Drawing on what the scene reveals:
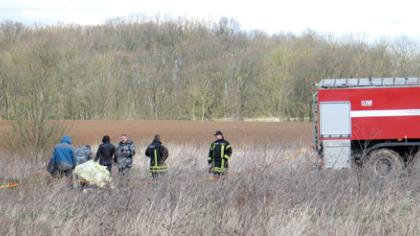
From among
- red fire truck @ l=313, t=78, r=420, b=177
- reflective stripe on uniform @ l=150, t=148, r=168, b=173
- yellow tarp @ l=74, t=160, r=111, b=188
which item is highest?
red fire truck @ l=313, t=78, r=420, b=177

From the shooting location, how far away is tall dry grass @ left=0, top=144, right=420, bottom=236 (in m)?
7.24

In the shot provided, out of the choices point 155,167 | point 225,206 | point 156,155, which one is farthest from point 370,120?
point 225,206

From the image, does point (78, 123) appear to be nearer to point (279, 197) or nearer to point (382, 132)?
point (382, 132)

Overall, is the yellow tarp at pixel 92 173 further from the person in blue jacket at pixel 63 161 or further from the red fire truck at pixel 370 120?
the red fire truck at pixel 370 120

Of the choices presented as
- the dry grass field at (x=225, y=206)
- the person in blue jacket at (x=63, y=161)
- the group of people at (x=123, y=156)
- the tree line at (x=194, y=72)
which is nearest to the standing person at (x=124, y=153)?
the group of people at (x=123, y=156)

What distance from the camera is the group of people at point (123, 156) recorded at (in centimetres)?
1348

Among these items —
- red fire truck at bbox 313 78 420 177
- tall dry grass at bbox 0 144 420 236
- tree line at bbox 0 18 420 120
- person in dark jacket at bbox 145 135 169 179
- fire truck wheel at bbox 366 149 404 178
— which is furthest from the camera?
tree line at bbox 0 18 420 120

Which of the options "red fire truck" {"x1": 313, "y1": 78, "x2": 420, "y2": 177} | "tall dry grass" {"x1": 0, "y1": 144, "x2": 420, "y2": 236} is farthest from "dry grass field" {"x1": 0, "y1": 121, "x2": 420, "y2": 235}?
"red fire truck" {"x1": 313, "y1": 78, "x2": 420, "y2": 177}

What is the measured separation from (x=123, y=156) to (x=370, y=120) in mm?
6348

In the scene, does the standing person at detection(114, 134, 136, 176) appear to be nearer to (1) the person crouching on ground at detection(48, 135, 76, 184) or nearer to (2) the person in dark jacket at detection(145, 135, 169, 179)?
(2) the person in dark jacket at detection(145, 135, 169, 179)

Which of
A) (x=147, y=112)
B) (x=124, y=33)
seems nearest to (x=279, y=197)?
(x=147, y=112)

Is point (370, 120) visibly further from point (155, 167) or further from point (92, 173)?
point (92, 173)

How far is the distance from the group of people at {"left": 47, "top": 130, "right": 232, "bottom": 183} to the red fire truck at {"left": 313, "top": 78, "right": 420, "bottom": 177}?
3112 mm

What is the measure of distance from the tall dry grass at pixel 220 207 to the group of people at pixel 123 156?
342 centimetres
